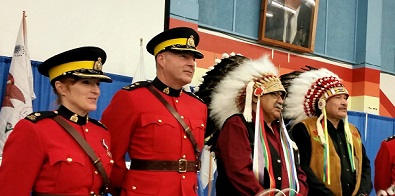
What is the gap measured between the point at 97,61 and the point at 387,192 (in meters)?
2.25

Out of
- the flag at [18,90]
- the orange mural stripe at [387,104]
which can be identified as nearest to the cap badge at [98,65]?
the flag at [18,90]

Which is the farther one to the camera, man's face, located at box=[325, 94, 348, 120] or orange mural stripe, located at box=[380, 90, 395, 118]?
orange mural stripe, located at box=[380, 90, 395, 118]

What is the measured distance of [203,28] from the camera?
6.37 meters

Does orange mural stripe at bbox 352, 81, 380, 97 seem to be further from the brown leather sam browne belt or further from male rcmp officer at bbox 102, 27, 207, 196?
the brown leather sam browne belt

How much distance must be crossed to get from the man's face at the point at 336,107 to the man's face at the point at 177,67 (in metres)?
1.15

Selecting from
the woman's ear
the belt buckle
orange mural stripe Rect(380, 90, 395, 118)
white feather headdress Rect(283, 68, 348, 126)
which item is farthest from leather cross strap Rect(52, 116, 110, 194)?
orange mural stripe Rect(380, 90, 395, 118)

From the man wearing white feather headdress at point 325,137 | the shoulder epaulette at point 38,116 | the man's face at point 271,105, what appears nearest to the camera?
the shoulder epaulette at point 38,116

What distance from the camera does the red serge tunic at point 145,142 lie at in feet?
7.91

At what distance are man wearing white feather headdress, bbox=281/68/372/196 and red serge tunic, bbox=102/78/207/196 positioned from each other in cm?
94

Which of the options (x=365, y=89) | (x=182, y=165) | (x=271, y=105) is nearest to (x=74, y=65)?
(x=182, y=165)

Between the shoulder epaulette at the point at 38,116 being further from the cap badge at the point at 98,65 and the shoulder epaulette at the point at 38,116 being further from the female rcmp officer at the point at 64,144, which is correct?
the cap badge at the point at 98,65

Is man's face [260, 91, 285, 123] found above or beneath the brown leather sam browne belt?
above

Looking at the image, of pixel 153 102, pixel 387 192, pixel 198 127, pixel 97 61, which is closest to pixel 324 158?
pixel 387 192

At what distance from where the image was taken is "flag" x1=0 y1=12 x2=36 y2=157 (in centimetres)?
405
